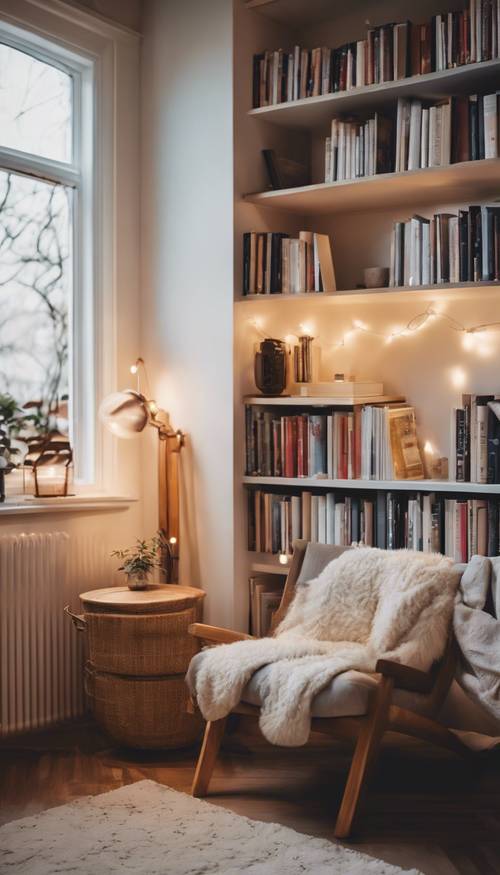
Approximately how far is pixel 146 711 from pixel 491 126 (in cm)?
245

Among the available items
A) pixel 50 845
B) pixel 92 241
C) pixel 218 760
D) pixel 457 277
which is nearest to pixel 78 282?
pixel 92 241

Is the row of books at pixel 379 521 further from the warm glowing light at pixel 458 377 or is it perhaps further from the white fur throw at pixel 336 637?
the warm glowing light at pixel 458 377

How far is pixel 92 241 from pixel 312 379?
1129 mm

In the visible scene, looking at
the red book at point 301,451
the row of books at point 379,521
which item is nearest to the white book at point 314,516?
the row of books at point 379,521

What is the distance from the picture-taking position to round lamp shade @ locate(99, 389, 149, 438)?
4129 mm

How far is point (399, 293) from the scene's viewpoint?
3.88m

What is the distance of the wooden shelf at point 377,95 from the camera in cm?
364

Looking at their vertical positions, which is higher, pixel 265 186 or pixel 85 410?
pixel 265 186

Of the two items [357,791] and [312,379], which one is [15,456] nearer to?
[312,379]

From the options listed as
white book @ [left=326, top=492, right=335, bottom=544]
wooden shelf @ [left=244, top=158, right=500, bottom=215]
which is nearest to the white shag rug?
white book @ [left=326, top=492, right=335, bottom=544]

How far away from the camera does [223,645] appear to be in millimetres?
3480

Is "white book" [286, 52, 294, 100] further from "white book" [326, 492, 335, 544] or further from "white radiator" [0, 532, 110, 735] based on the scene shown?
"white radiator" [0, 532, 110, 735]

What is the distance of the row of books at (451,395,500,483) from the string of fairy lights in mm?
350

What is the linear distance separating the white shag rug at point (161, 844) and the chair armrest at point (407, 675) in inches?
20.1
